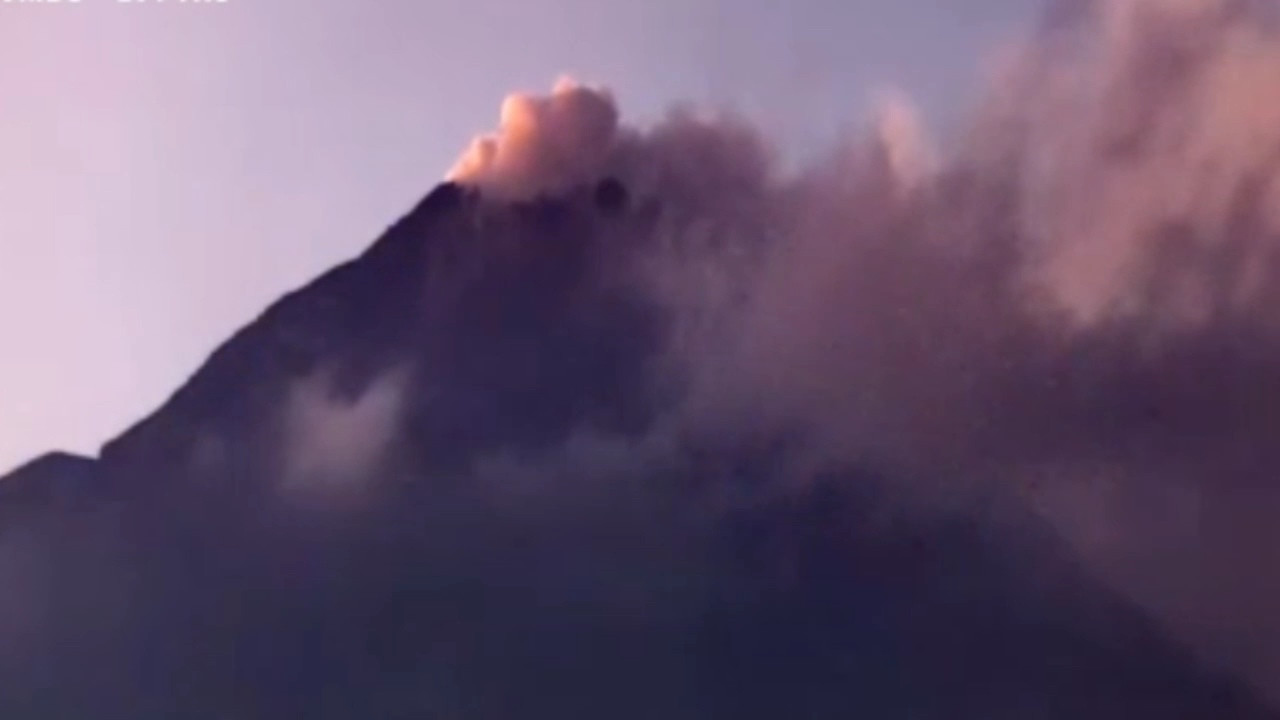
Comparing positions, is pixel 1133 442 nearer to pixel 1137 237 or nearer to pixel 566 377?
pixel 1137 237

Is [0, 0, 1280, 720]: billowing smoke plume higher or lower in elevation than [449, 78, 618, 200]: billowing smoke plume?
lower

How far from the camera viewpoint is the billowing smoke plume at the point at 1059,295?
6.35 ft

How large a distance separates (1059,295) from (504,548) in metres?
0.66

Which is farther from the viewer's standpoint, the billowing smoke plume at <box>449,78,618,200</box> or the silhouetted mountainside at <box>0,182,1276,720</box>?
the billowing smoke plume at <box>449,78,618,200</box>

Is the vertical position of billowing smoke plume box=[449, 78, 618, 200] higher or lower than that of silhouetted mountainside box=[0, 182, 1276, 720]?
higher

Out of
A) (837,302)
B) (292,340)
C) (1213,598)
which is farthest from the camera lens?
(292,340)

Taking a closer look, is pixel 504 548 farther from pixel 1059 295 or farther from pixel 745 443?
pixel 1059 295

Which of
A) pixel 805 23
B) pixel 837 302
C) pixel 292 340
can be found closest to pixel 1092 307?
pixel 837 302

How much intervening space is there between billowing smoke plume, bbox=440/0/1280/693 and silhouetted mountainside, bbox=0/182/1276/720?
55 mm

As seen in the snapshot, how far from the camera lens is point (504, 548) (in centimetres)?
213

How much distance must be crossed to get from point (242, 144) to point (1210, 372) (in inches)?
45.0

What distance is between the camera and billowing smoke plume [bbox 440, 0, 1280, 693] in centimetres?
194

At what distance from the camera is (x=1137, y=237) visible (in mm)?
1995

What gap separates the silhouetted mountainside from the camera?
1982 millimetres
